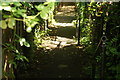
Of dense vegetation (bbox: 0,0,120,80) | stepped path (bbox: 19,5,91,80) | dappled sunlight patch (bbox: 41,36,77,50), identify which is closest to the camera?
dense vegetation (bbox: 0,0,120,80)

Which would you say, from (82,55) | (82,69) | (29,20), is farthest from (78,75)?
(29,20)

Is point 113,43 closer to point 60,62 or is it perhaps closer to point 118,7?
point 118,7

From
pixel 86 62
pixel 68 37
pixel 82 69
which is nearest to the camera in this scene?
pixel 82 69

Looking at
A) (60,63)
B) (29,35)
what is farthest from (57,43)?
(29,35)

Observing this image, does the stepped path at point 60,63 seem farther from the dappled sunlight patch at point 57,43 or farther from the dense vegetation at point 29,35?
the dense vegetation at point 29,35

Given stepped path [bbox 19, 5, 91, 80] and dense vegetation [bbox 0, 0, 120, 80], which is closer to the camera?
dense vegetation [bbox 0, 0, 120, 80]

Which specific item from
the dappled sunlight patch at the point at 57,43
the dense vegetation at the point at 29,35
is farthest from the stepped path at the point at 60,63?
the dense vegetation at the point at 29,35

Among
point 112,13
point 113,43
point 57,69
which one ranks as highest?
point 112,13

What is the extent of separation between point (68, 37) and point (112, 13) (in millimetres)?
7154

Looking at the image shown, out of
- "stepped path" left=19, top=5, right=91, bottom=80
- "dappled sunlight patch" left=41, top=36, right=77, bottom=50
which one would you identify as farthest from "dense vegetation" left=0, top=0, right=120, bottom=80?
"dappled sunlight patch" left=41, top=36, right=77, bottom=50

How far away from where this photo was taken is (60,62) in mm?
7422

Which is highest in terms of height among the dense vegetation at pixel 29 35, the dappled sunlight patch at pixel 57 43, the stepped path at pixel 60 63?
A: the dense vegetation at pixel 29 35

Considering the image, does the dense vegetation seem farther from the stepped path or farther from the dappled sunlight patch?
the dappled sunlight patch

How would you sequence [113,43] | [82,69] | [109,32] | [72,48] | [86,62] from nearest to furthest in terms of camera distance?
[113,43] < [109,32] < [82,69] < [86,62] < [72,48]
